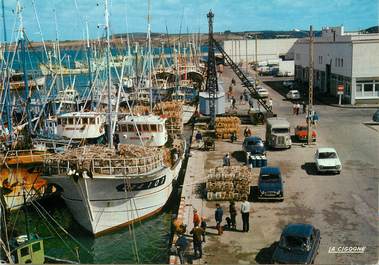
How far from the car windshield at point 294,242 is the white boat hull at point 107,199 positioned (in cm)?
962

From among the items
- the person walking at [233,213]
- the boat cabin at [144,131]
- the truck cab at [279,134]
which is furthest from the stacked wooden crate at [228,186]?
the truck cab at [279,134]

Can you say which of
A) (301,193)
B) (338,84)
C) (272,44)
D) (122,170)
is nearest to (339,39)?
(338,84)

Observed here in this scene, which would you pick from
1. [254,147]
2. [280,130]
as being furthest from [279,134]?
[254,147]

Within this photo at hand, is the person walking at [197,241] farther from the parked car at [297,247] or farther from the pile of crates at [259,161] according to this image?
the pile of crates at [259,161]

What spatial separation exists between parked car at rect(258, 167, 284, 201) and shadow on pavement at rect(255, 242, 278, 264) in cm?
549

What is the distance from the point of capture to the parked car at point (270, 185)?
2441 cm

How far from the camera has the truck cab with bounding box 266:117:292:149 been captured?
1409 inches

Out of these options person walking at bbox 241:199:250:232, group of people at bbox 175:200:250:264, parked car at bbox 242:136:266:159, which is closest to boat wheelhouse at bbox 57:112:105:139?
parked car at bbox 242:136:266:159

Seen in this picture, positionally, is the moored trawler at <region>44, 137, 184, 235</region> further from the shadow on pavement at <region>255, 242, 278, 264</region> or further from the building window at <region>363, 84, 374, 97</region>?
the building window at <region>363, 84, 374, 97</region>

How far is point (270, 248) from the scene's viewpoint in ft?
61.8

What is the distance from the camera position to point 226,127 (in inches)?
1638

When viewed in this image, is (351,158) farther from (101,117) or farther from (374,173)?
(101,117)

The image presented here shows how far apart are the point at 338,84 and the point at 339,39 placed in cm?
532

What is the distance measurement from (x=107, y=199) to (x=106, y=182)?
99cm
